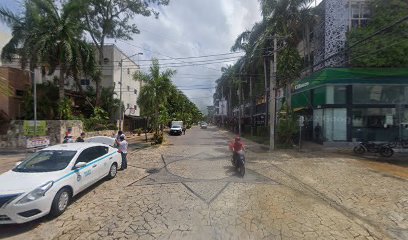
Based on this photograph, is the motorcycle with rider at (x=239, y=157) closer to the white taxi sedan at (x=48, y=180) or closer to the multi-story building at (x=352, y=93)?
the white taxi sedan at (x=48, y=180)

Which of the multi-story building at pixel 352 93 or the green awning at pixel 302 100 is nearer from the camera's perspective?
the multi-story building at pixel 352 93

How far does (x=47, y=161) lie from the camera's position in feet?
27.4

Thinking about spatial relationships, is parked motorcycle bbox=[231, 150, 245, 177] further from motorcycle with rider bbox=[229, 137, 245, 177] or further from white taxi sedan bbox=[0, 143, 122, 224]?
white taxi sedan bbox=[0, 143, 122, 224]

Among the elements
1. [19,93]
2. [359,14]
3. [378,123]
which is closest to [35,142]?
[19,93]

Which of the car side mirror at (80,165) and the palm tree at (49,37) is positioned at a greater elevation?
the palm tree at (49,37)

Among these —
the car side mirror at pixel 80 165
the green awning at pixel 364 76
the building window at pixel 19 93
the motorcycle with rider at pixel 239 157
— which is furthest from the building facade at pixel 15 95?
the green awning at pixel 364 76

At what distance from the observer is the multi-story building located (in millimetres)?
23203

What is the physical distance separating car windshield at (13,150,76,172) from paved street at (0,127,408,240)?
1.12m

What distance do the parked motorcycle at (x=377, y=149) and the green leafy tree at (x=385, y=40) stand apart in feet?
23.6

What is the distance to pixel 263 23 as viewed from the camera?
88.9 ft

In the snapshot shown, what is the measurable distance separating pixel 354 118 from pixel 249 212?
20075 millimetres

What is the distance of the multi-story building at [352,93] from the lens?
23.2 m

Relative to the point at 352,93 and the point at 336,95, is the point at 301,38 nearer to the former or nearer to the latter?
the point at 336,95

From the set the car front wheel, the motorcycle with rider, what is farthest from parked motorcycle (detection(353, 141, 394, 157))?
the car front wheel
